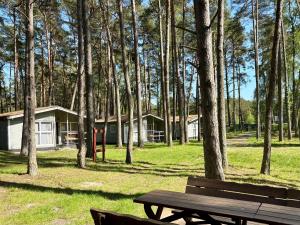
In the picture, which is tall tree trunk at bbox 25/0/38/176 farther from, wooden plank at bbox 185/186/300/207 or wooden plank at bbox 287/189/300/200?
wooden plank at bbox 287/189/300/200

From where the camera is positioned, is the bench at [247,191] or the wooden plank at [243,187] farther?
the wooden plank at [243,187]

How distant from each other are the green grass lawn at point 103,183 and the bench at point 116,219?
7.70ft

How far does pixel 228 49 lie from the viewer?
4012 centimetres

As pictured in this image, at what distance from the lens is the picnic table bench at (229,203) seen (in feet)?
12.0

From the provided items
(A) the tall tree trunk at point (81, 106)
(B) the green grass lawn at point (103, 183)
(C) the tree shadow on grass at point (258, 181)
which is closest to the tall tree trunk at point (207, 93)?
(B) the green grass lawn at point (103, 183)

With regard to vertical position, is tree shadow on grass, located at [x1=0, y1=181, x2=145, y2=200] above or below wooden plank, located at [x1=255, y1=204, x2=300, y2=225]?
below

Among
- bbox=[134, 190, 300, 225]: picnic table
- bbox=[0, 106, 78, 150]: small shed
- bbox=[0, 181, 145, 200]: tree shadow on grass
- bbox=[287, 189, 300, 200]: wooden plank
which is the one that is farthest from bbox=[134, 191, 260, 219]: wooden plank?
bbox=[0, 106, 78, 150]: small shed

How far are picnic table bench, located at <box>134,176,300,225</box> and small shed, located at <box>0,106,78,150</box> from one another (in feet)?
64.1

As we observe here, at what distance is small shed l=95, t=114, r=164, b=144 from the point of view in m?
33.4

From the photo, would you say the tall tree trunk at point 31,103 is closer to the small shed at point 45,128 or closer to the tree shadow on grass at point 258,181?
the tree shadow on grass at point 258,181

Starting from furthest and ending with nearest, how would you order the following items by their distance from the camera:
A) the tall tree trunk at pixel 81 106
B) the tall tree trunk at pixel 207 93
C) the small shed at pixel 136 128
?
the small shed at pixel 136 128
the tall tree trunk at pixel 81 106
the tall tree trunk at pixel 207 93

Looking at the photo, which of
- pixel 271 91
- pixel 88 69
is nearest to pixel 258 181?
pixel 271 91

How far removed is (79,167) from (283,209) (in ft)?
32.0

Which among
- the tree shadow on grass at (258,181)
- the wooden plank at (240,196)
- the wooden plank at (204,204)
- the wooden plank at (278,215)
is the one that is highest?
the wooden plank at (204,204)
